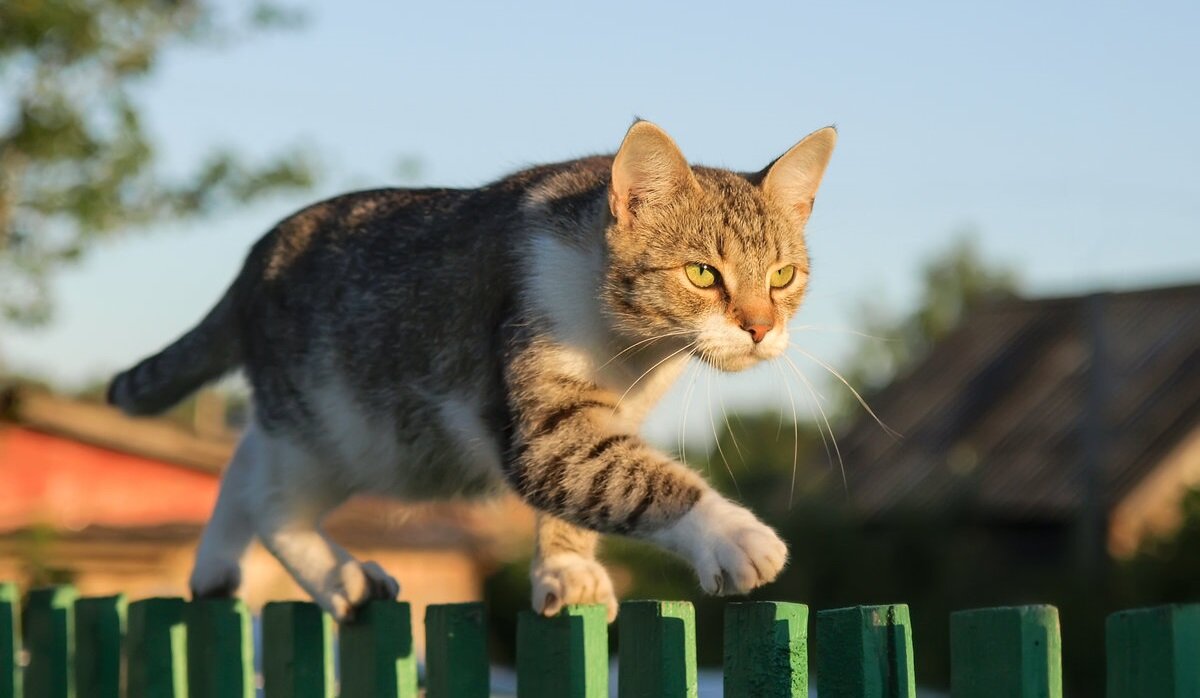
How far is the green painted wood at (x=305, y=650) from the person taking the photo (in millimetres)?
3422

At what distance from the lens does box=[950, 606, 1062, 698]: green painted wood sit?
218 cm

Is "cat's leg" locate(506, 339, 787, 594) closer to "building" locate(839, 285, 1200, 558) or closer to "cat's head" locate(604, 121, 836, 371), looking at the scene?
"cat's head" locate(604, 121, 836, 371)

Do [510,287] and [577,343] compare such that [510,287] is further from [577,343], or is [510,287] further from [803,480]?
[803,480]

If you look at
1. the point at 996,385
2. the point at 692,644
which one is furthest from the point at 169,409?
the point at 996,385

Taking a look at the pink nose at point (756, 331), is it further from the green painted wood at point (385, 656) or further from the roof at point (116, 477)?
the roof at point (116, 477)

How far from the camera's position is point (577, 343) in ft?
12.0

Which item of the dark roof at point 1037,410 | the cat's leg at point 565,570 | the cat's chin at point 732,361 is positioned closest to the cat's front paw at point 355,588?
the cat's leg at point 565,570

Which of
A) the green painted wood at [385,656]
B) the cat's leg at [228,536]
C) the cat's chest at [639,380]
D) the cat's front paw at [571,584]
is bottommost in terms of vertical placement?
the green painted wood at [385,656]

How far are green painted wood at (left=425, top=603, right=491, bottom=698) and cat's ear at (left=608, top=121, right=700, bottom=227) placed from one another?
1137 millimetres

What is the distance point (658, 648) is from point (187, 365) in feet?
8.29

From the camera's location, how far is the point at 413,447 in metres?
4.08

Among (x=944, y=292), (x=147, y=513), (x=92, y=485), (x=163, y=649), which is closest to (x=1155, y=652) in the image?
(x=163, y=649)

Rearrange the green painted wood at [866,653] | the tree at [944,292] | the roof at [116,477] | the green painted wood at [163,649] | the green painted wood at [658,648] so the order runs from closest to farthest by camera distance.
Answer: the green painted wood at [866,653] → the green painted wood at [658,648] → the green painted wood at [163,649] → the roof at [116,477] → the tree at [944,292]

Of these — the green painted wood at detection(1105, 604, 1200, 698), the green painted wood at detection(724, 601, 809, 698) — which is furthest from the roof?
the green painted wood at detection(1105, 604, 1200, 698)
